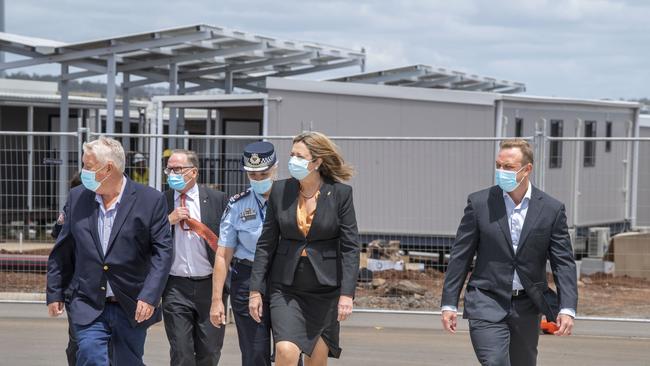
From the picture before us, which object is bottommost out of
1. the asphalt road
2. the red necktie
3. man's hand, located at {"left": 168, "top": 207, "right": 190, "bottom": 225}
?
the asphalt road

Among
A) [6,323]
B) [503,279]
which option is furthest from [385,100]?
[503,279]

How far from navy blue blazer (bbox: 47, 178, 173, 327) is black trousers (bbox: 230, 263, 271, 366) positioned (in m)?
0.56


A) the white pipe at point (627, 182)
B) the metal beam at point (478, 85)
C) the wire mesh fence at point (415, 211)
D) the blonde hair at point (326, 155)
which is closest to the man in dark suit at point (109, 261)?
the blonde hair at point (326, 155)

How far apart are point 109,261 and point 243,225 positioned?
999mm

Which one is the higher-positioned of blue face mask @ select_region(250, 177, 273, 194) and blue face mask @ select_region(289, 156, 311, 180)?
blue face mask @ select_region(289, 156, 311, 180)

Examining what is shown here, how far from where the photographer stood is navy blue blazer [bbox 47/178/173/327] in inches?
245

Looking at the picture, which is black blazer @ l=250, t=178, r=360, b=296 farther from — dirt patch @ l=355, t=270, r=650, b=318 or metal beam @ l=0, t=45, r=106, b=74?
metal beam @ l=0, t=45, r=106, b=74

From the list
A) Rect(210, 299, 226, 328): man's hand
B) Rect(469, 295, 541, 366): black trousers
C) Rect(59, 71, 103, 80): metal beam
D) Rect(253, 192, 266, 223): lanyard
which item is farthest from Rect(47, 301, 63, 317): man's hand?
Rect(59, 71, 103, 80): metal beam

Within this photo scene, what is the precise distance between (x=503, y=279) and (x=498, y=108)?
10.1 meters

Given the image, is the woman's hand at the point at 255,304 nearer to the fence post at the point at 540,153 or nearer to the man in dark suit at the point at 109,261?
the man in dark suit at the point at 109,261

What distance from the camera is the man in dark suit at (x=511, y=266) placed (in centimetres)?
604

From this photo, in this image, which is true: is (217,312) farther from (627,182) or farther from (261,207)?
(627,182)

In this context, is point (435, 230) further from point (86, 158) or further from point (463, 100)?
point (86, 158)

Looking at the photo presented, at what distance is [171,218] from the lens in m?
7.24
